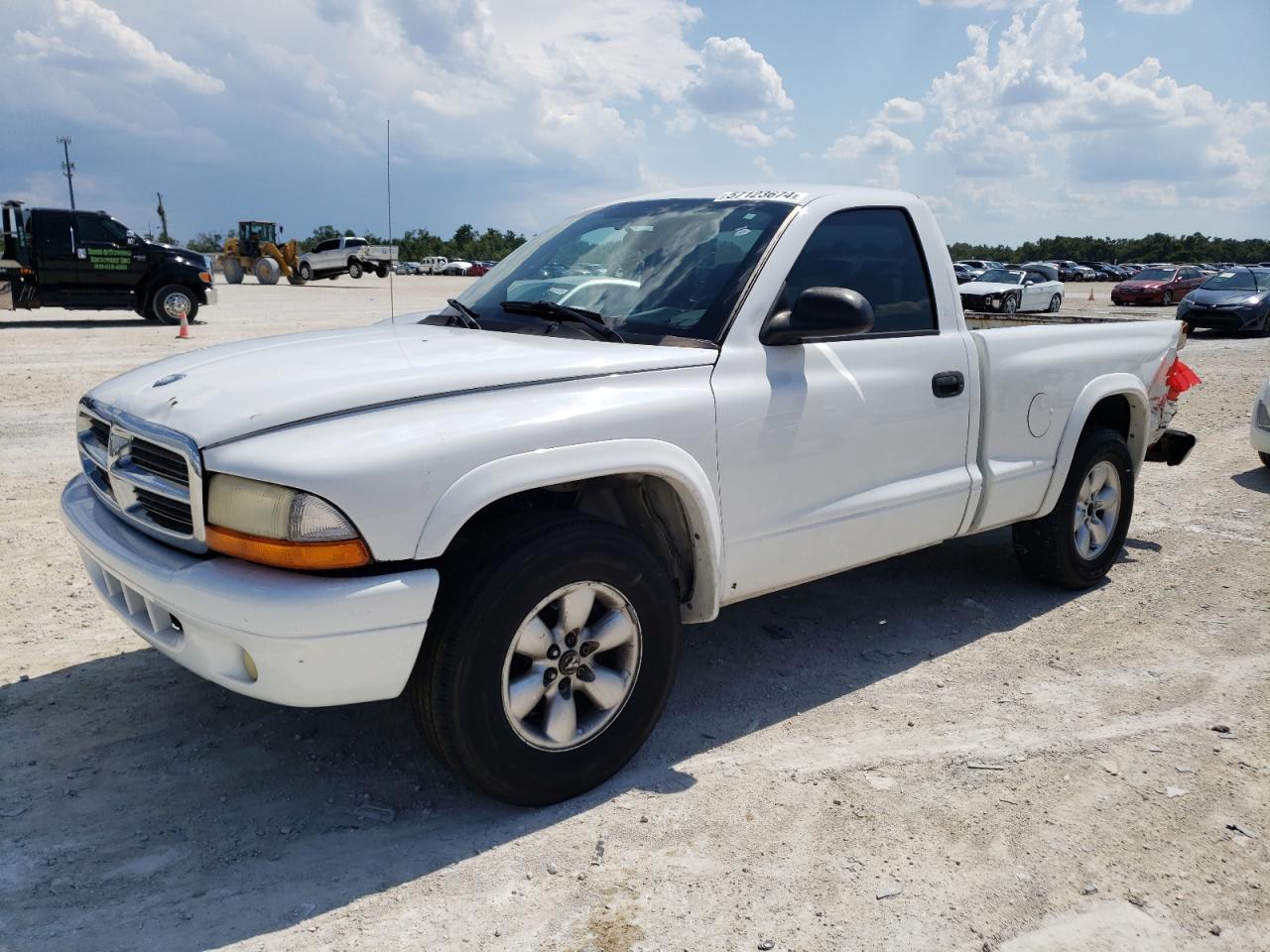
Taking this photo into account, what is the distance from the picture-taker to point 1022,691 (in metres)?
3.98

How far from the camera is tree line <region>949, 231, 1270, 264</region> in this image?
4016 inches

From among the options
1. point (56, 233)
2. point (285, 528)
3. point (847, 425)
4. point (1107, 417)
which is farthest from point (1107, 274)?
point (285, 528)

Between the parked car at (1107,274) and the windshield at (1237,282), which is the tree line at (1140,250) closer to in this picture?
the parked car at (1107,274)

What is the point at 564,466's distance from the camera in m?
2.83

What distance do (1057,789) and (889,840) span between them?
690mm

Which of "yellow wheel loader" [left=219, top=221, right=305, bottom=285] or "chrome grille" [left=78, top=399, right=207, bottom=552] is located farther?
"yellow wheel loader" [left=219, top=221, right=305, bottom=285]

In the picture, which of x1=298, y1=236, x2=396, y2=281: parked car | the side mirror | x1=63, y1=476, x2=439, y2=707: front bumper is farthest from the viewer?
x1=298, y1=236, x2=396, y2=281: parked car

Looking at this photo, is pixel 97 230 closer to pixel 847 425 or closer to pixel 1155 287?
pixel 847 425

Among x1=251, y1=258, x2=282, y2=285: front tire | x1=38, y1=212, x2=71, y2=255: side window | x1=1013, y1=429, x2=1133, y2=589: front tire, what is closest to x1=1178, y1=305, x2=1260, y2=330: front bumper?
x1=1013, y1=429, x2=1133, y2=589: front tire

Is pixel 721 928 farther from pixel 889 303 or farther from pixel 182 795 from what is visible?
pixel 889 303

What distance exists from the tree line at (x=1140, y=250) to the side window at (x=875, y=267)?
3995 inches

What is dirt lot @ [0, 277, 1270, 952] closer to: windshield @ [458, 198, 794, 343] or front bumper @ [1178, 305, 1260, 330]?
windshield @ [458, 198, 794, 343]

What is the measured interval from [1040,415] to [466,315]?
2.58 metres

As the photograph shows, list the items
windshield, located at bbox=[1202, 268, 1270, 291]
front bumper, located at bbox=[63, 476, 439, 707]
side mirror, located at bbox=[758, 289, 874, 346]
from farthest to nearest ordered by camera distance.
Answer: windshield, located at bbox=[1202, 268, 1270, 291]
side mirror, located at bbox=[758, 289, 874, 346]
front bumper, located at bbox=[63, 476, 439, 707]
